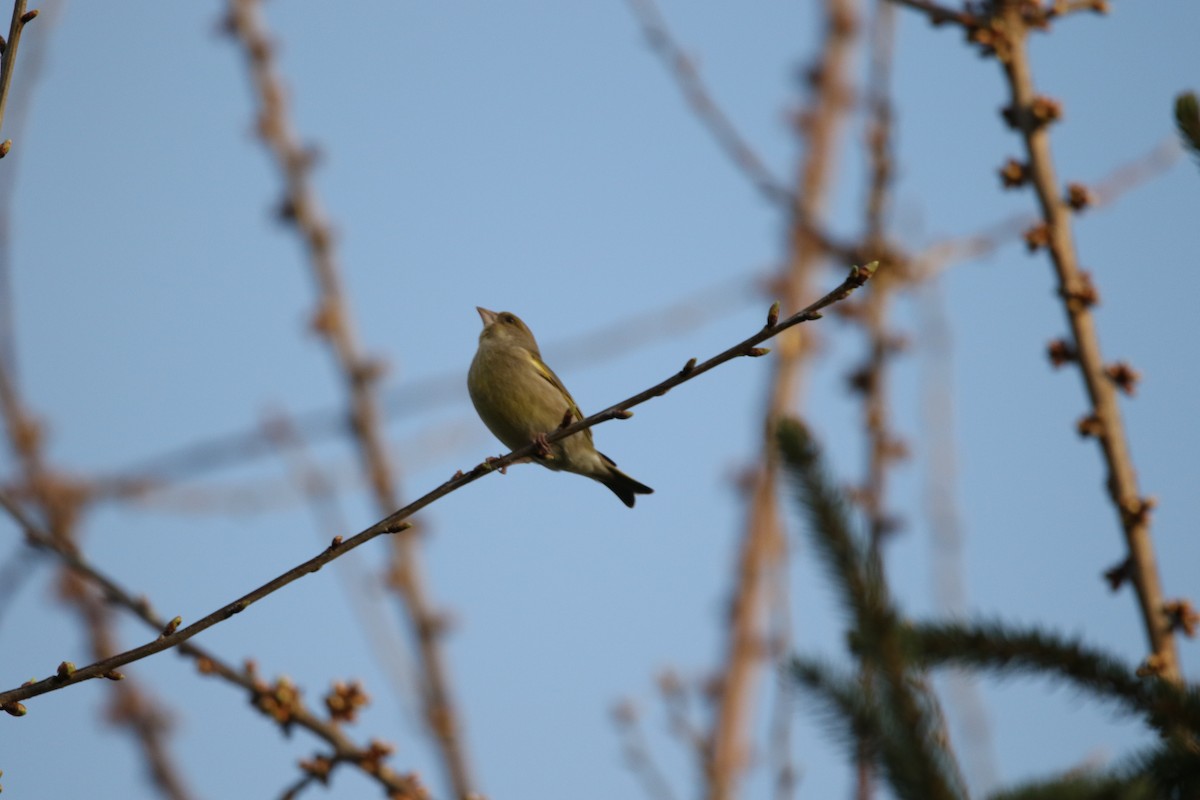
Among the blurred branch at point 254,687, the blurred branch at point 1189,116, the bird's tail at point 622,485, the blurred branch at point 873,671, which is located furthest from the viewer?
the bird's tail at point 622,485

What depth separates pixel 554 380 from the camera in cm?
714

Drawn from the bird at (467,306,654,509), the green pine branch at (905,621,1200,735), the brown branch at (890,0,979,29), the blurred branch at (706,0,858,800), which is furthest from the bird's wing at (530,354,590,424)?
the green pine branch at (905,621,1200,735)

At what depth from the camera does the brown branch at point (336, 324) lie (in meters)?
8.73

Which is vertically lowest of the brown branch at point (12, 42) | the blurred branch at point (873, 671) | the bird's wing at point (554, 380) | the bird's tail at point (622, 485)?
the blurred branch at point (873, 671)

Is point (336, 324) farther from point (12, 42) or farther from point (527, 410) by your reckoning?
point (12, 42)

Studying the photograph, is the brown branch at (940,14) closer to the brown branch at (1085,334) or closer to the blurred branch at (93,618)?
the brown branch at (1085,334)

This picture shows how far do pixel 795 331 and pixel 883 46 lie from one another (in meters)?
2.94

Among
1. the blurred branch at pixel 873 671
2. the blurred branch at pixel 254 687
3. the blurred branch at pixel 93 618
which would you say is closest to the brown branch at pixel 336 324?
the blurred branch at pixel 93 618

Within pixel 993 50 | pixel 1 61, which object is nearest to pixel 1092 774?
pixel 1 61

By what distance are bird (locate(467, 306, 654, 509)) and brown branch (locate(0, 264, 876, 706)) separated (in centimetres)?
261

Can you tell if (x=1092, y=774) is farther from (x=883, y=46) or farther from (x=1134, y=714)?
(x=883, y=46)

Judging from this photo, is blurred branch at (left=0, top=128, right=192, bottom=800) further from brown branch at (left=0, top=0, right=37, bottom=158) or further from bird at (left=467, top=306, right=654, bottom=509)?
brown branch at (left=0, top=0, right=37, bottom=158)

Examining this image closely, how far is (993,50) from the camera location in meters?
5.01

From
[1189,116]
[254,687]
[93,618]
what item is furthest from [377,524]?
[93,618]
